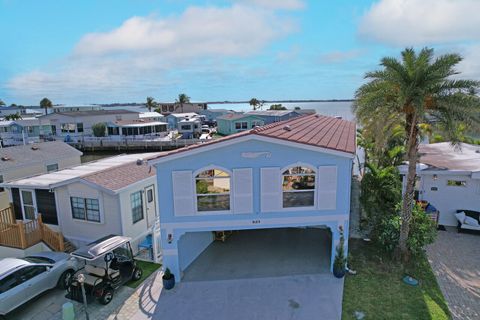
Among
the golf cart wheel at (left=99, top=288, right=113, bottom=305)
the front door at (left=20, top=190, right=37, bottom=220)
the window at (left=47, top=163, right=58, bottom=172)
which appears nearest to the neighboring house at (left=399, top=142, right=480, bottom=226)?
the golf cart wheel at (left=99, top=288, right=113, bottom=305)

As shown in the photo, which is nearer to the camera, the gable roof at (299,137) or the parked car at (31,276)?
the parked car at (31,276)

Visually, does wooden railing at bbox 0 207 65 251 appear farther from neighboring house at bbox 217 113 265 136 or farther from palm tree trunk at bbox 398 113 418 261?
neighboring house at bbox 217 113 265 136

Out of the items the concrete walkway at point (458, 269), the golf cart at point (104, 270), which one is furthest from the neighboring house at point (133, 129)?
the concrete walkway at point (458, 269)

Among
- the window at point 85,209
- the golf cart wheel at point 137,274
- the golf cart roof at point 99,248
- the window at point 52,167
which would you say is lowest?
the golf cart wheel at point 137,274

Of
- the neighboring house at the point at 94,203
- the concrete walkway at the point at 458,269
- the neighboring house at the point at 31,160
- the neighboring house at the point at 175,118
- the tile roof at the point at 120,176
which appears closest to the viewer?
the concrete walkway at the point at 458,269

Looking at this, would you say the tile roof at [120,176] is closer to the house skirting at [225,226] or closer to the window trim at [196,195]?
the window trim at [196,195]

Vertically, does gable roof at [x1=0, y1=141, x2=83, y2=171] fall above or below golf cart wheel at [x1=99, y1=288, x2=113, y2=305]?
above

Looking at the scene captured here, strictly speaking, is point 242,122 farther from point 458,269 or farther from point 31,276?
point 31,276
